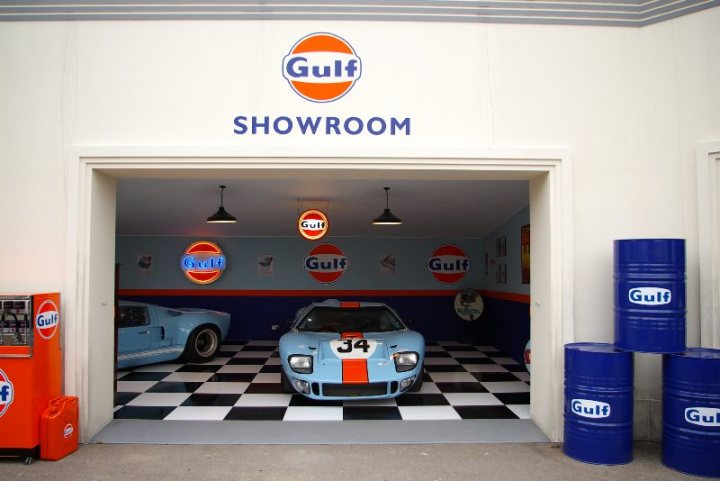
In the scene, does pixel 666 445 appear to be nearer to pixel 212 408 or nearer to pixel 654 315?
pixel 654 315

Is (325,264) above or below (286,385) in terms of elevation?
above

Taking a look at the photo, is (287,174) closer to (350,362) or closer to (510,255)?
(350,362)

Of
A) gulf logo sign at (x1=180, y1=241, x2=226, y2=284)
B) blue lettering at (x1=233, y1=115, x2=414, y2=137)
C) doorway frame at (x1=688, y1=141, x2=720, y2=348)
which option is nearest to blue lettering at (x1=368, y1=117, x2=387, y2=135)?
blue lettering at (x1=233, y1=115, x2=414, y2=137)

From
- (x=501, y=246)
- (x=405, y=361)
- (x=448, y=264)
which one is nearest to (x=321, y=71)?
(x=405, y=361)

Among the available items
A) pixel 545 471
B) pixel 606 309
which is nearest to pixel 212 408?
pixel 545 471

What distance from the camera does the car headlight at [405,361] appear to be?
15.9 feet

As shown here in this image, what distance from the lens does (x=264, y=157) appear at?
4.07 meters

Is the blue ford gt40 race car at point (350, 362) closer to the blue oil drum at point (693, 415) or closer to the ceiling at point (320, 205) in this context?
the ceiling at point (320, 205)

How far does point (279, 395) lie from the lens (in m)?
5.22

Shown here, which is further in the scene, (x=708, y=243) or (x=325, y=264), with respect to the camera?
(x=325, y=264)

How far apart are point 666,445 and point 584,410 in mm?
612

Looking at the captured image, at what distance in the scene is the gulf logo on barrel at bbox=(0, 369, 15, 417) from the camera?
3.52m

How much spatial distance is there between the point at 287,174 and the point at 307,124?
47 cm

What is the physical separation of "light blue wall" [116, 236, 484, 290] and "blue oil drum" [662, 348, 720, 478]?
5843 mm
